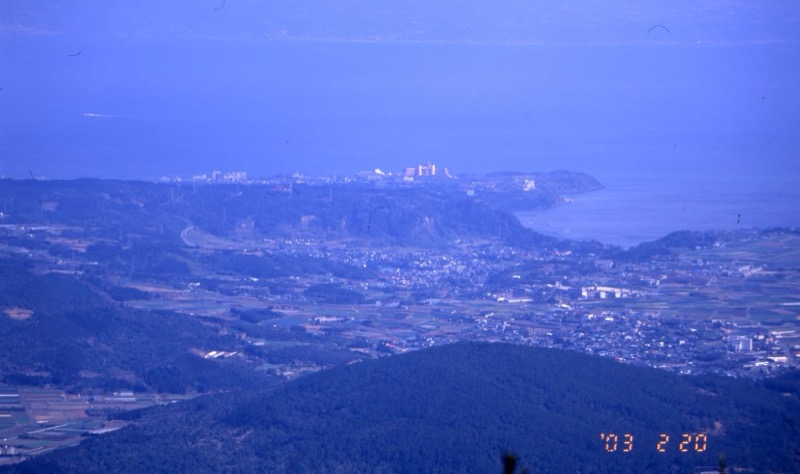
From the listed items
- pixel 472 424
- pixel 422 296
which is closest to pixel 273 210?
pixel 422 296

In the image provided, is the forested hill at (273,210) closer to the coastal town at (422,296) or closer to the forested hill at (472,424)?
the coastal town at (422,296)

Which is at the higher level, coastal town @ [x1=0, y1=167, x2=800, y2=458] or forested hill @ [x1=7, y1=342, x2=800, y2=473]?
coastal town @ [x1=0, y1=167, x2=800, y2=458]

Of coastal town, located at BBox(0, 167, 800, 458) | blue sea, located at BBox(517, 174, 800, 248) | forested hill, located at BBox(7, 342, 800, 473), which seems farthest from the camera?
blue sea, located at BBox(517, 174, 800, 248)

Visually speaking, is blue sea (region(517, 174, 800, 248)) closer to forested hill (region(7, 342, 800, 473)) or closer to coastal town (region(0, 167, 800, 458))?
coastal town (region(0, 167, 800, 458))

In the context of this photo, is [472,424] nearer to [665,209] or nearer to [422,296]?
[422,296]

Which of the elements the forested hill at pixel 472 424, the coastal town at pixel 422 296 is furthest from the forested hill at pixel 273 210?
the forested hill at pixel 472 424

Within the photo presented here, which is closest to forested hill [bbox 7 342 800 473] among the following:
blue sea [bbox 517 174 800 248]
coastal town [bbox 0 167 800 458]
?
coastal town [bbox 0 167 800 458]
